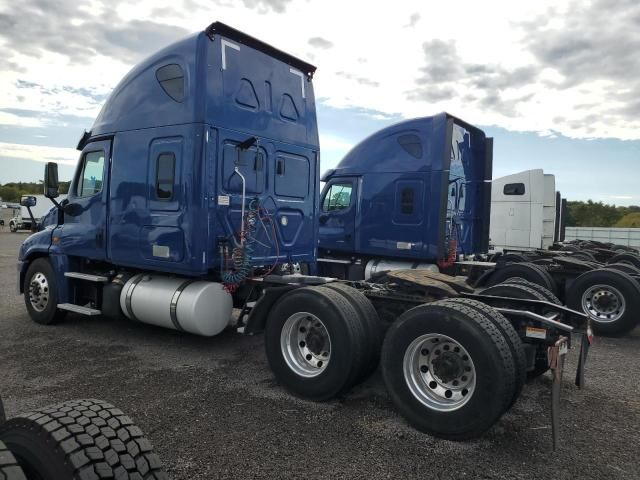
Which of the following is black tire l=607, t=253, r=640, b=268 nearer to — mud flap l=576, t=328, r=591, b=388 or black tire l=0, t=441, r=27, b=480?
mud flap l=576, t=328, r=591, b=388

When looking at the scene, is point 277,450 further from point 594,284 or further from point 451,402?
point 594,284

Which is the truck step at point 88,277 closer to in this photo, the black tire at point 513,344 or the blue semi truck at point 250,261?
the blue semi truck at point 250,261

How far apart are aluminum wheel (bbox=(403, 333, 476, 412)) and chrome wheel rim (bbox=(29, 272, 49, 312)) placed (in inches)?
223

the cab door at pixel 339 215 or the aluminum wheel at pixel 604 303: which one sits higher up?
the cab door at pixel 339 215

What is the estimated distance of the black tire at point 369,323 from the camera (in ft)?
14.0

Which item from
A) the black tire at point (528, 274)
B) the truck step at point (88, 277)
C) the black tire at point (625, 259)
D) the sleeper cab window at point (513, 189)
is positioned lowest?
the truck step at point (88, 277)

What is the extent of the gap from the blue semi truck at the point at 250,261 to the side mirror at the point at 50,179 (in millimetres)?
18

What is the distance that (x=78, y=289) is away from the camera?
23.2 feet

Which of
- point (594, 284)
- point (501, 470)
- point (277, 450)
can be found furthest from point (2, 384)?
point (594, 284)

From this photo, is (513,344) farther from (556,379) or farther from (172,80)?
(172,80)

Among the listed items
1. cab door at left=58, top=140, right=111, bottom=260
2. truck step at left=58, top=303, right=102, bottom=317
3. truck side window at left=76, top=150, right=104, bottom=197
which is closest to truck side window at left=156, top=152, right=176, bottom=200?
cab door at left=58, top=140, right=111, bottom=260

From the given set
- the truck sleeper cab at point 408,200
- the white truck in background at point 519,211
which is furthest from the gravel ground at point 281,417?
the white truck in background at point 519,211

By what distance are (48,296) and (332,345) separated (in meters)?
4.91

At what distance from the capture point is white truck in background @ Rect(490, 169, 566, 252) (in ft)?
39.8
